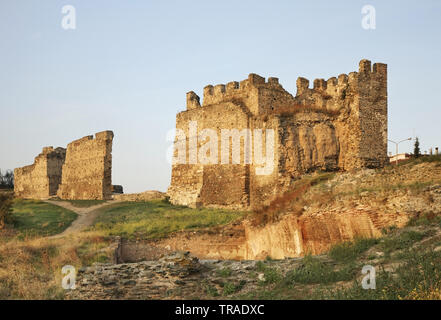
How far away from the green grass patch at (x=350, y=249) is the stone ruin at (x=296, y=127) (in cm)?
1086

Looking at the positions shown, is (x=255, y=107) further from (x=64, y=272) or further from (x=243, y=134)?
(x=64, y=272)

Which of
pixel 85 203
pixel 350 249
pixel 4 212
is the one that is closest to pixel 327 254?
pixel 350 249

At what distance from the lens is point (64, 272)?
1446 centimetres

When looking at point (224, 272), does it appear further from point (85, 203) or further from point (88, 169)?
point (88, 169)

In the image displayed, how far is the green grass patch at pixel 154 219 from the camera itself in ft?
74.5

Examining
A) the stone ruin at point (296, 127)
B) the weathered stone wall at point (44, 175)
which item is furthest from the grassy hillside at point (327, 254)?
the weathered stone wall at point (44, 175)

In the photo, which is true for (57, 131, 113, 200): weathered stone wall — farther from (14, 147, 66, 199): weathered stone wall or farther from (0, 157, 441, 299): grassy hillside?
(0, 157, 441, 299): grassy hillside

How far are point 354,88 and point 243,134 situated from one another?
6122mm

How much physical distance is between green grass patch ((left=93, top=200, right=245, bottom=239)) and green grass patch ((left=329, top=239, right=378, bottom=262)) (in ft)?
32.3

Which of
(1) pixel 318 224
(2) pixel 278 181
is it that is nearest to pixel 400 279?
A: (1) pixel 318 224

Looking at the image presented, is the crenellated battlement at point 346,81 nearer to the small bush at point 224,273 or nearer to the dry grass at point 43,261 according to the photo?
the dry grass at point 43,261

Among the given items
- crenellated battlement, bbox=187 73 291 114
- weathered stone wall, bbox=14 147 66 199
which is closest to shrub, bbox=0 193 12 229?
crenellated battlement, bbox=187 73 291 114

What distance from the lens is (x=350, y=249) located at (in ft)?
42.6

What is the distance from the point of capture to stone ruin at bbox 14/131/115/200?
116 ft
